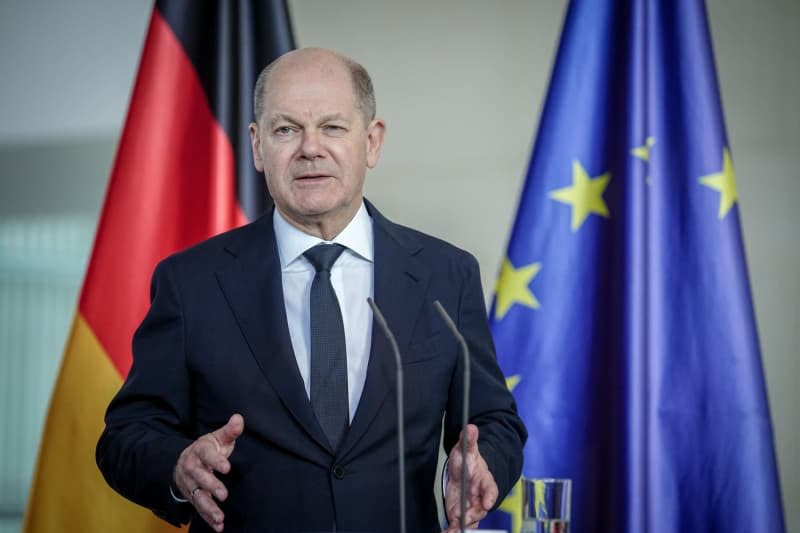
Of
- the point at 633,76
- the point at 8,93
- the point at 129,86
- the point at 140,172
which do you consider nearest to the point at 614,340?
the point at 633,76

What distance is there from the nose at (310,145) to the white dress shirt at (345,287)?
0.17 m

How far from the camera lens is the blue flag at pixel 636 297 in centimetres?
230

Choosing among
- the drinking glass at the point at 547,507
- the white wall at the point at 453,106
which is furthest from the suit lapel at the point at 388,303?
the white wall at the point at 453,106

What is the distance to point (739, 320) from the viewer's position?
2312 mm

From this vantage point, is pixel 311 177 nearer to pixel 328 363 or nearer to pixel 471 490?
pixel 328 363

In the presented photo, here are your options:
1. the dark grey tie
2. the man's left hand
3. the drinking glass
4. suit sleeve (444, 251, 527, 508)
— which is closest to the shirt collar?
the dark grey tie

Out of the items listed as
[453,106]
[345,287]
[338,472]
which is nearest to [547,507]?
[338,472]

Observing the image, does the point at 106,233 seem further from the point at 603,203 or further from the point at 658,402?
the point at 658,402

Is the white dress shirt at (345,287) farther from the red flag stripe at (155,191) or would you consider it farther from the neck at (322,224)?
the red flag stripe at (155,191)

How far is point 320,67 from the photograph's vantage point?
1.84 meters

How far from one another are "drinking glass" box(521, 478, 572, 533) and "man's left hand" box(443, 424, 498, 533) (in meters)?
0.10

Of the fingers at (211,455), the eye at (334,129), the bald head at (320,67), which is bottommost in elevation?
the fingers at (211,455)

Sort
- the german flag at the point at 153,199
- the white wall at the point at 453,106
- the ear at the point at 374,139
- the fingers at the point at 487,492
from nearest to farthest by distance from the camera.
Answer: the fingers at the point at 487,492 < the ear at the point at 374,139 < the german flag at the point at 153,199 < the white wall at the point at 453,106

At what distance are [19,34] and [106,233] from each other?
1.05 metres
